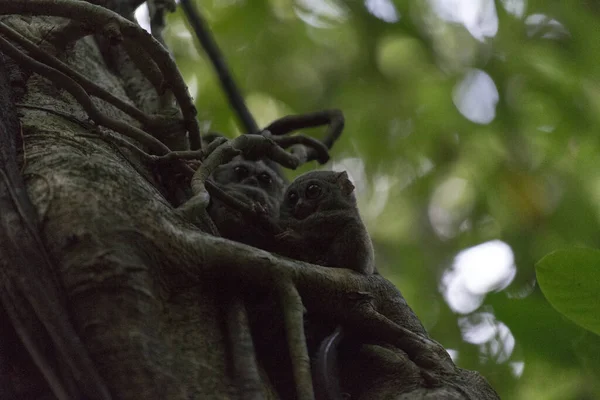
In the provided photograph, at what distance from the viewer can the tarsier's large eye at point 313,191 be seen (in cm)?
317

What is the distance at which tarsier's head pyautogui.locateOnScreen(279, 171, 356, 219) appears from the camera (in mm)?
3117

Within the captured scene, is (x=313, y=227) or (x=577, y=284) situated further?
(x=313, y=227)

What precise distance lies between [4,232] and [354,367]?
42.6 inches

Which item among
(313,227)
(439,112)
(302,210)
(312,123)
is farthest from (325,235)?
(439,112)

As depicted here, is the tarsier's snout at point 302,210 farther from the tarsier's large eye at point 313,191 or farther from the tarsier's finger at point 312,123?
the tarsier's finger at point 312,123

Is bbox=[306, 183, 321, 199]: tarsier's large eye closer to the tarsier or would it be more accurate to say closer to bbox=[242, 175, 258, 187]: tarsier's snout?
the tarsier

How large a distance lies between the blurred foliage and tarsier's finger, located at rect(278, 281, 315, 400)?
273cm

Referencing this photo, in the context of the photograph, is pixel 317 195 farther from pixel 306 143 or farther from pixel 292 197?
pixel 306 143

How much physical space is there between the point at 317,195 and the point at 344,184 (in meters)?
0.20

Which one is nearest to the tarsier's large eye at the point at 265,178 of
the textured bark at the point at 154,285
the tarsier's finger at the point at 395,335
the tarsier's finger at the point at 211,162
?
the tarsier's finger at the point at 211,162

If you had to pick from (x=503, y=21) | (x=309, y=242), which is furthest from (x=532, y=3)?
(x=309, y=242)

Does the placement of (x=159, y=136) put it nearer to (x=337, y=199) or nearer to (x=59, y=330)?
(x=337, y=199)

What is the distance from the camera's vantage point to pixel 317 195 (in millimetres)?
3164

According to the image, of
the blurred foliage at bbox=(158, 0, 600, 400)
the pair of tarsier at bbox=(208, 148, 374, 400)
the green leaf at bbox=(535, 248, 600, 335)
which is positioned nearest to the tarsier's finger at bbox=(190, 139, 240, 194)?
the pair of tarsier at bbox=(208, 148, 374, 400)
